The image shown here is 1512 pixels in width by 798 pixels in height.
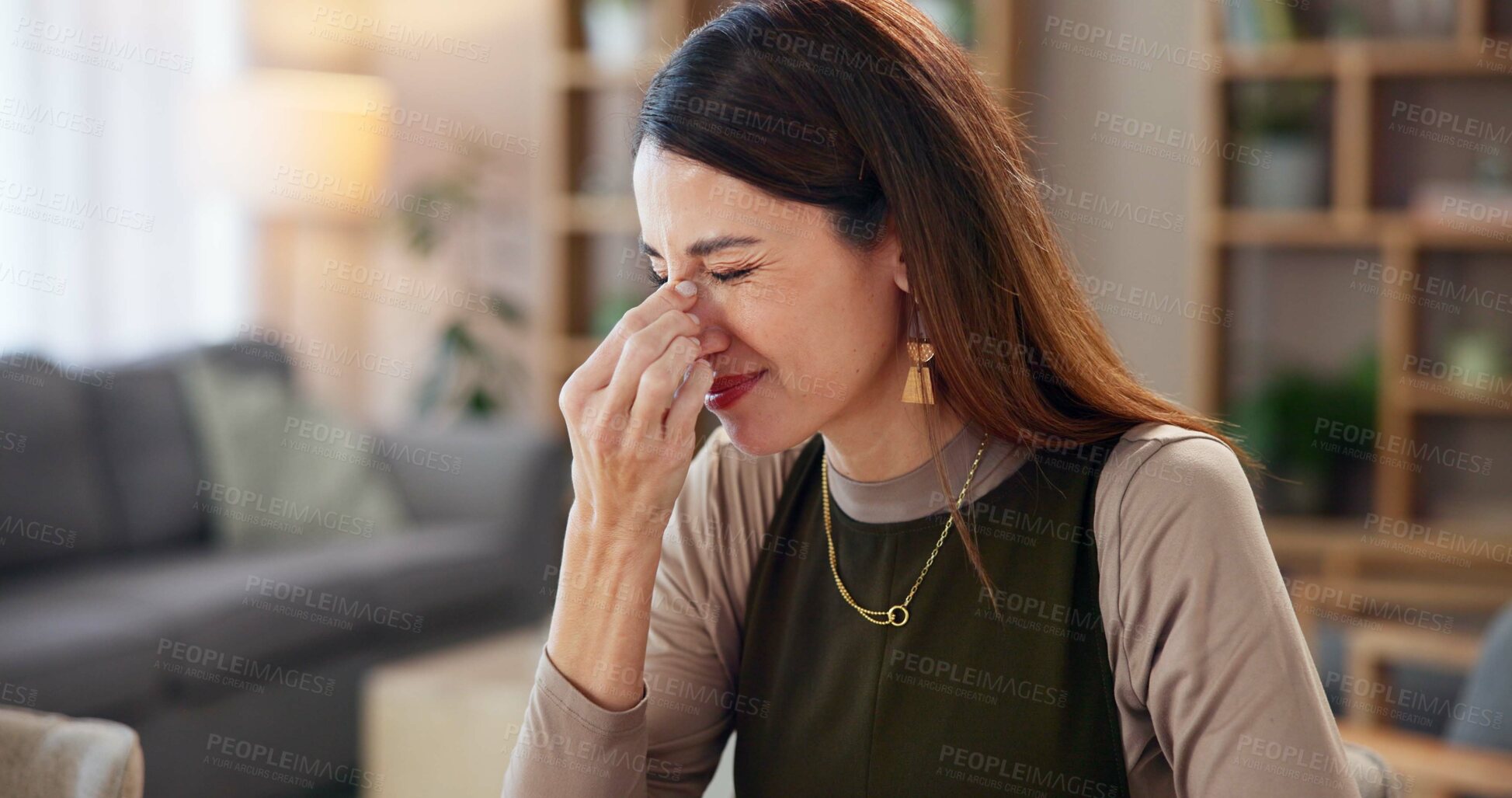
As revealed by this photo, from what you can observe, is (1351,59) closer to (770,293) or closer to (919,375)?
(919,375)

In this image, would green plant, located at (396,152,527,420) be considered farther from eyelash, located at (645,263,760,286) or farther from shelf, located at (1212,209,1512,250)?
eyelash, located at (645,263,760,286)

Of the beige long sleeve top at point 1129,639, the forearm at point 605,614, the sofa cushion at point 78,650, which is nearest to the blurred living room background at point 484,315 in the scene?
the sofa cushion at point 78,650

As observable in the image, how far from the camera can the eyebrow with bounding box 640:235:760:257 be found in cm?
121

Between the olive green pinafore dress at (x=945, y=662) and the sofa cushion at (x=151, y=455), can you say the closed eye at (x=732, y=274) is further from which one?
the sofa cushion at (x=151, y=455)

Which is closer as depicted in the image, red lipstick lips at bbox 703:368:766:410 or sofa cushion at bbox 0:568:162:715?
red lipstick lips at bbox 703:368:766:410

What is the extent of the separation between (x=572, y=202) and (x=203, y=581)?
77.4 inches

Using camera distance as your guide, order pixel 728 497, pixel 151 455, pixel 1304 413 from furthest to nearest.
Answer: pixel 1304 413 → pixel 151 455 → pixel 728 497

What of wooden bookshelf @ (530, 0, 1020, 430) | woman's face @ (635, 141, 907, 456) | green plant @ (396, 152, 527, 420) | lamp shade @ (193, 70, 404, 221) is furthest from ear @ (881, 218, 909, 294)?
green plant @ (396, 152, 527, 420)

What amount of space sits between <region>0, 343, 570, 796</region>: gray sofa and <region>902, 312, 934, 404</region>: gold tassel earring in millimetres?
1935

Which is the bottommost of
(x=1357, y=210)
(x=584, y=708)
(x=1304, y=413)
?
(x=1304, y=413)

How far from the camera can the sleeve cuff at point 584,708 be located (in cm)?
125

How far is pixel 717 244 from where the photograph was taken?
122 centimetres

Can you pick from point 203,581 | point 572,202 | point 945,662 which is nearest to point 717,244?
point 945,662

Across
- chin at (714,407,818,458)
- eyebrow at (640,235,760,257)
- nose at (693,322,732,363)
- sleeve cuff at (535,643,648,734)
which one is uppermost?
eyebrow at (640,235,760,257)
